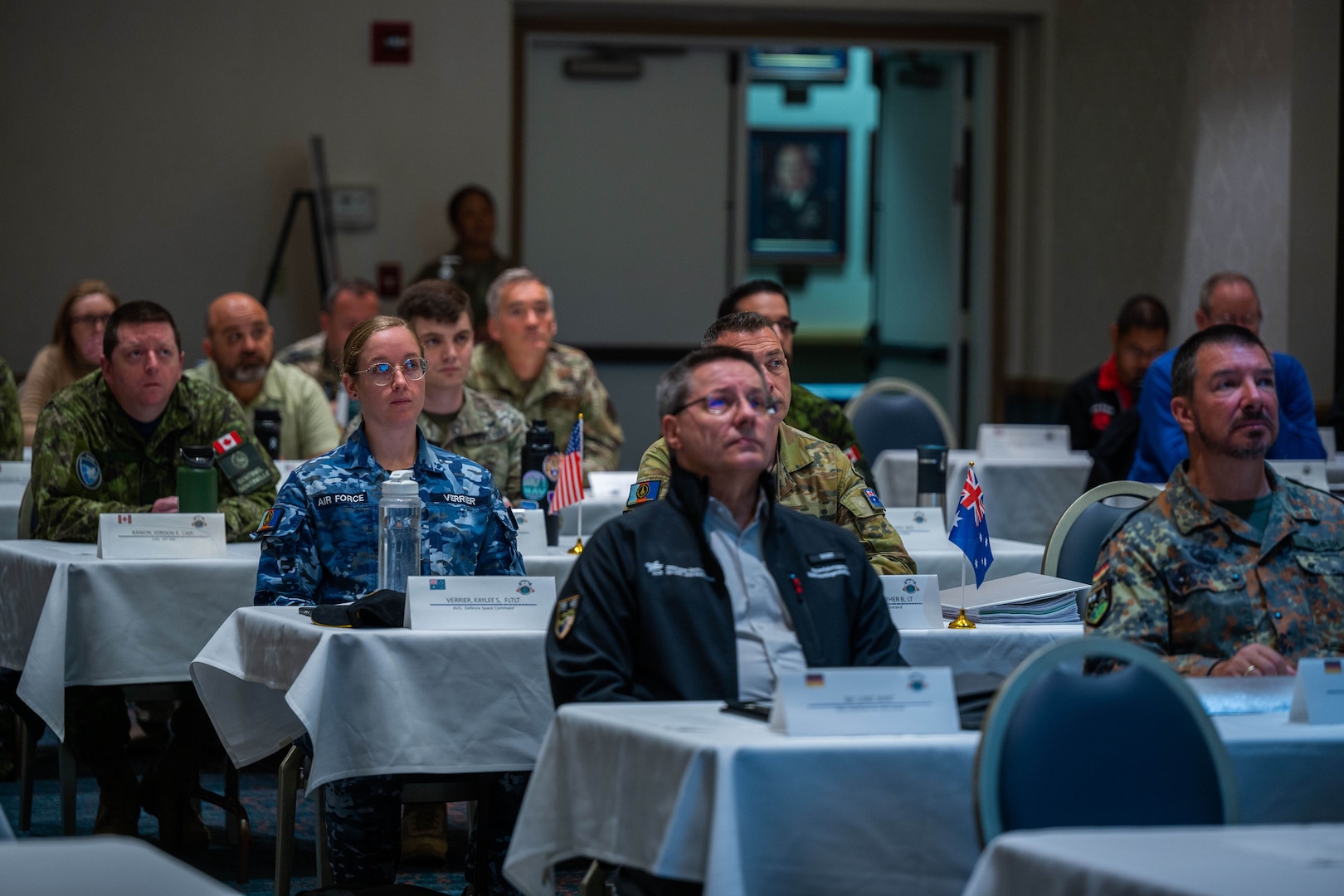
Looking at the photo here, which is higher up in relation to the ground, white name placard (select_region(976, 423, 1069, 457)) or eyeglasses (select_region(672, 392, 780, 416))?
eyeglasses (select_region(672, 392, 780, 416))

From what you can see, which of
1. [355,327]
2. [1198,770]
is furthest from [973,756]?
[355,327]

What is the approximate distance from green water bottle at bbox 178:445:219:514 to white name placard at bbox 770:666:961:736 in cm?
226

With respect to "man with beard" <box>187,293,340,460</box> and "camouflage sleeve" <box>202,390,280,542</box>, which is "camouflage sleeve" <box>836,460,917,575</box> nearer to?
"camouflage sleeve" <box>202,390,280,542</box>

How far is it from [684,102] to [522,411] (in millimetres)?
4191

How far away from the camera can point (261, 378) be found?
5.80m

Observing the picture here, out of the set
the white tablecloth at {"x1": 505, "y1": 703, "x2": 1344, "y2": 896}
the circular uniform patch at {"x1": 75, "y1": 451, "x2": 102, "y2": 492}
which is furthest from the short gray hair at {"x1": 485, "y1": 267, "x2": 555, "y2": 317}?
the white tablecloth at {"x1": 505, "y1": 703, "x2": 1344, "y2": 896}

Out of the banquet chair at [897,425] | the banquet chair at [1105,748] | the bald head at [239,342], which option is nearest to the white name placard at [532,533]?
the bald head at [239,342]

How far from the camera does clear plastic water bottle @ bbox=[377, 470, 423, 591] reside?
325cm

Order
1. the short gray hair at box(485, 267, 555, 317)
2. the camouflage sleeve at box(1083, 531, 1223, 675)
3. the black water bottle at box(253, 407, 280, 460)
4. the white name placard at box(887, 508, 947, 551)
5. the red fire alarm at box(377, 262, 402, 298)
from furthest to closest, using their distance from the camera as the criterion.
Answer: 1. the red fire alarm at box(377, 262, 402, 298)
2. the short gray hair at box(485, 267, 555, 317)
3. the black water bottle at box(253, 407, 280, 460)
4. the white name placard at box(887, 508, 947, 551)
5. the camouflage sleeve at box(1083, 531, 1223, 675)

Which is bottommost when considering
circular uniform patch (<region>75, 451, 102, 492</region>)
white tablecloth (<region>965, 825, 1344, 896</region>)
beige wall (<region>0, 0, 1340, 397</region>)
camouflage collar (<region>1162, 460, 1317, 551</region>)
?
white tablecloth (<region>965, 825, 1344, 896</region>)

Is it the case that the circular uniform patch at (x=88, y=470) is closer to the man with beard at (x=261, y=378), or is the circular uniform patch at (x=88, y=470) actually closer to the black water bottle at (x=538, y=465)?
the black water bottle at (x=538, y=465)

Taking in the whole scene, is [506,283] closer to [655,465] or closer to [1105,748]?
[655,465]

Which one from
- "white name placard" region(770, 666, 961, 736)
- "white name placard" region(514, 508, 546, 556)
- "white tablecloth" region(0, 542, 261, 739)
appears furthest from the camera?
"white name placard" region(514, 508, 546, 556)

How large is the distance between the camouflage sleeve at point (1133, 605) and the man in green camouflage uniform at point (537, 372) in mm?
3139
